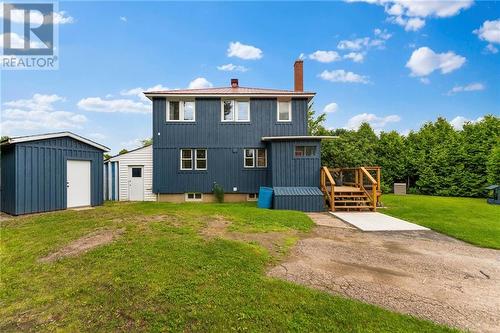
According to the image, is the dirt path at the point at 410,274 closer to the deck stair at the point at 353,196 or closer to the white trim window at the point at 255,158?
the deck stair at the point at 353,196

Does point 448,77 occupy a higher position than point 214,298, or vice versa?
point 448,77

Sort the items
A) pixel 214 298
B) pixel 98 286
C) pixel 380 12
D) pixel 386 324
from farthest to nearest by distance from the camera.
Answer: pixel 380 12 < pixel 98 286 < pixel 214 298 < pixel 386 324

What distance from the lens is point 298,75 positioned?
48.8 feet

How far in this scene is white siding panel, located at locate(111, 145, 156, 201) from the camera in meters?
14.0

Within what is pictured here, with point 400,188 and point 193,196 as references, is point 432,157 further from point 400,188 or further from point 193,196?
point 193,196

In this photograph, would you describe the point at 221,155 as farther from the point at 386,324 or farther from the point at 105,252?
the point at 386,324

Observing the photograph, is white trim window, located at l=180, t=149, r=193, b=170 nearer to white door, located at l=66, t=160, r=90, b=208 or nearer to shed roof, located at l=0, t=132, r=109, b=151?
shed roof, located at l=0, t=132, r=109, b=151

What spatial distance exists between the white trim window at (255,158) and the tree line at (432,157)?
5.80m

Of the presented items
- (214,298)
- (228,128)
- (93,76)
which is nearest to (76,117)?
(93,76)

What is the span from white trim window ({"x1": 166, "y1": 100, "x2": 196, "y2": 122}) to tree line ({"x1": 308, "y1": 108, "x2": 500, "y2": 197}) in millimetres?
9878

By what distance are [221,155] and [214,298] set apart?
36.5 ft

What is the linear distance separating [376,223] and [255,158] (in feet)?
25.0

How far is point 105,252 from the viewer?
463 cm

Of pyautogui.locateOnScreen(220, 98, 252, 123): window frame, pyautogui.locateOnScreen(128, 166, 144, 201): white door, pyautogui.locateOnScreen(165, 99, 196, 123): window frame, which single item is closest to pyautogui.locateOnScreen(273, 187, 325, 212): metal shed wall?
pyautogui.locateOnScreen(220, 98, 252, 123): window frame
